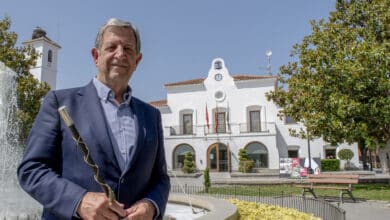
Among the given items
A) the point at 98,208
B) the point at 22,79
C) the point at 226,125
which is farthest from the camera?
the point at 226,125

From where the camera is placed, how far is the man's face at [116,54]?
5.62ft

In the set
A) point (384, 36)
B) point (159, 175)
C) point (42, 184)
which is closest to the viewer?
point (42, 184)

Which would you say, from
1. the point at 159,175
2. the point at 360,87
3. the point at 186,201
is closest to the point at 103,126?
the point at 159,175

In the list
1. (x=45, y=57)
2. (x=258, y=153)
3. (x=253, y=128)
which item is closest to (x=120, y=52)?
(x=258, y=153)

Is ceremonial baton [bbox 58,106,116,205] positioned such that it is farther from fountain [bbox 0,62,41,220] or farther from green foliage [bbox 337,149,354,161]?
green foliage [bbox 337,149,354,161]

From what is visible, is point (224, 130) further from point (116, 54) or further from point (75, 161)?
point (75, 161)

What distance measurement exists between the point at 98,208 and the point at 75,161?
350 mm

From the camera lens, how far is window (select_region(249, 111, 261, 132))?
32812 millimetres

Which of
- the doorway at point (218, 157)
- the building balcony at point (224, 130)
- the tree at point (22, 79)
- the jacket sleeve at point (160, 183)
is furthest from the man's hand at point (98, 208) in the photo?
the doorway at point (218, 157)

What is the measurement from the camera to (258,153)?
31375mm

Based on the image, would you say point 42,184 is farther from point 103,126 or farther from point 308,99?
point 308,99

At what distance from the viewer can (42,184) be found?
4.73 ft

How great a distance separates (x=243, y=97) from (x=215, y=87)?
11.4 feet

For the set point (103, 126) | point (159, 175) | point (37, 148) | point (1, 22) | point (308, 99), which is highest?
point (1, 22)
